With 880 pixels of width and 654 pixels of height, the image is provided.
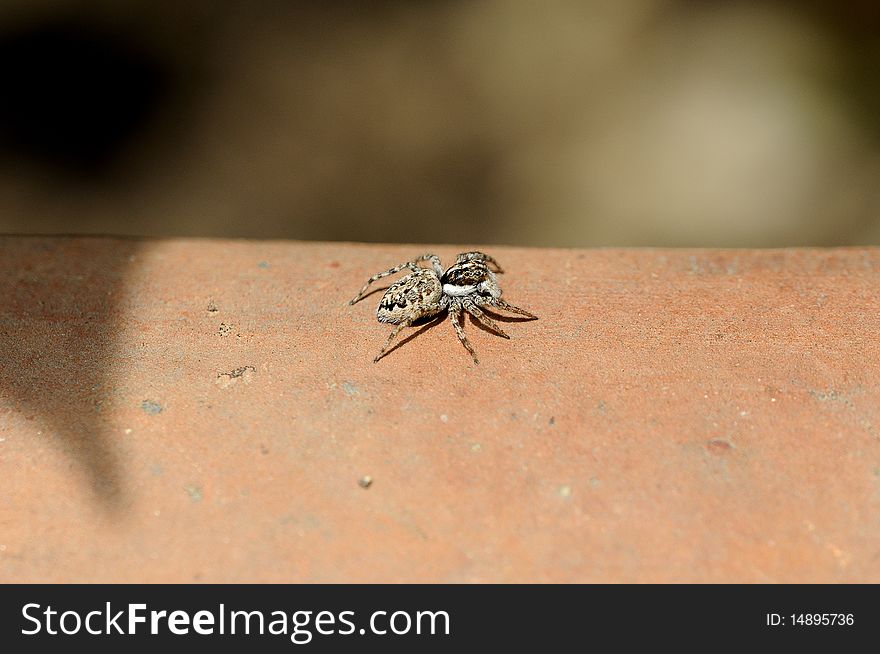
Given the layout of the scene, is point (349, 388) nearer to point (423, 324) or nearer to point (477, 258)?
point (423, 324)

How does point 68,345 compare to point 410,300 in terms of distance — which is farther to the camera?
point 410,300

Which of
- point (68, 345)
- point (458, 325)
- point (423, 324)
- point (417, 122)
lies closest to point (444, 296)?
point (423, 324)

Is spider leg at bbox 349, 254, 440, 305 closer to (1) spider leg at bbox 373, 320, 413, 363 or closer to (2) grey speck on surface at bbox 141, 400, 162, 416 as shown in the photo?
(1) spider leg at bbox 373, 320, 413, 363

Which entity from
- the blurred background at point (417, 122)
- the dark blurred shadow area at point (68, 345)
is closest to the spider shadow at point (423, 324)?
the dark blurred shadow area at point (68, 345)

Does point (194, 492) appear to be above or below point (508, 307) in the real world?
below

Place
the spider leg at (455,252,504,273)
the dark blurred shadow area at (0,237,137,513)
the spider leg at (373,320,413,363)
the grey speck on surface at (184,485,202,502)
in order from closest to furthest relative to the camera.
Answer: the grey speck on surface at (184,485,202,502)
the dark blurred shadow area at (0,237,137,513)
the spider leg at (373,320,413,363)
the spider leg at (455,252,504,273)

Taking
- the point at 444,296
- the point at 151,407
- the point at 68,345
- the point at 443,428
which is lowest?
the point at 443,428

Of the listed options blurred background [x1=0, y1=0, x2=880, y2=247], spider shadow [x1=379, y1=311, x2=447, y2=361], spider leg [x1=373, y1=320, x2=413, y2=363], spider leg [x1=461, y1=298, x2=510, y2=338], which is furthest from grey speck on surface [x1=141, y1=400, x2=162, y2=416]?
blurred background [x1=0, y1=0, x2=880, y2=247]
